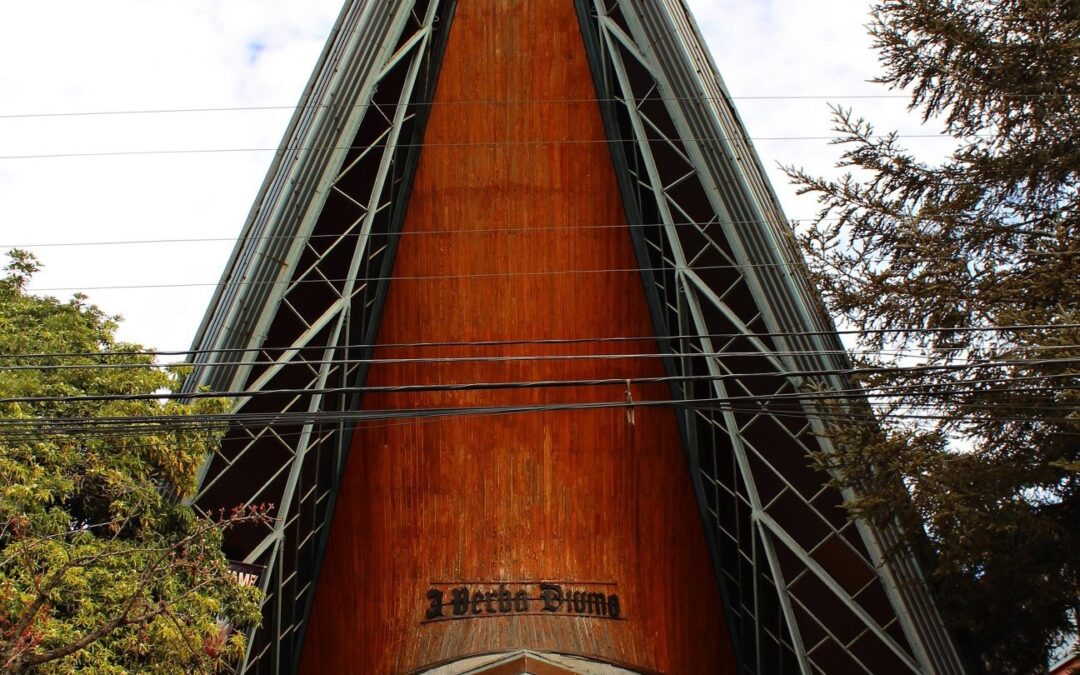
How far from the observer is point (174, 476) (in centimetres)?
1092

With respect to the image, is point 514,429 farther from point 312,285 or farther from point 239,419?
point 239,419

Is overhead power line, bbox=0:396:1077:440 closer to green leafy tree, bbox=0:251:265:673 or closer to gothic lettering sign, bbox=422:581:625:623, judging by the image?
green leafy tree, bbox=0:251:265:673

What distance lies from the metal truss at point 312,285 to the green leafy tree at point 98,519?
5.60ft

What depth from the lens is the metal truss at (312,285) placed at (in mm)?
13641

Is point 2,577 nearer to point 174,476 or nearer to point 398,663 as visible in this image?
point 174,476

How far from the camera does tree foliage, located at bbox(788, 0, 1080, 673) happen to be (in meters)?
9.66

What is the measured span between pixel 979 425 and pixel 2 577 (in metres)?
9.29

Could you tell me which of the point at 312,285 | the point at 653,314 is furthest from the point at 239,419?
the point at 653,314

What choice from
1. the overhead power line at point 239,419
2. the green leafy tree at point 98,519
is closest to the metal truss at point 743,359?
the overhead power line at point 239,419

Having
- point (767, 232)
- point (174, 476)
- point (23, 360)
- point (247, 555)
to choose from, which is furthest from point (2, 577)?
point (767, 232)

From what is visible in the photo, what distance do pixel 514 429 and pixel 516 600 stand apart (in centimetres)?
258

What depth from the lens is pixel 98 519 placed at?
35.8ft

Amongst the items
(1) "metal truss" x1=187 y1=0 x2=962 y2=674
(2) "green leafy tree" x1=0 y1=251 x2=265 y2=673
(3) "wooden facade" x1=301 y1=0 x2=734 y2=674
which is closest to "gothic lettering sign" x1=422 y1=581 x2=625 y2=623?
(3) "wooden facade" x1=301 y1=0 x2=734 y2=674

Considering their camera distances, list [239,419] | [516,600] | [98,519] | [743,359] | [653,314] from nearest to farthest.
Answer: [239,419]
[98,519]
[516,600]
[743,359]
[653,314]
